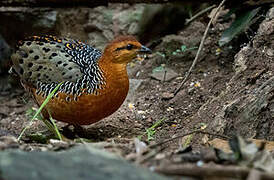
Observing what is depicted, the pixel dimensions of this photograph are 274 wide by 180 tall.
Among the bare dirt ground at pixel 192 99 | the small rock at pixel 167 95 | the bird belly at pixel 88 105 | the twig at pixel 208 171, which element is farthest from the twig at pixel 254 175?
the small rock at pixel 167 95

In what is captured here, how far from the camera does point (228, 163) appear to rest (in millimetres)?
2689

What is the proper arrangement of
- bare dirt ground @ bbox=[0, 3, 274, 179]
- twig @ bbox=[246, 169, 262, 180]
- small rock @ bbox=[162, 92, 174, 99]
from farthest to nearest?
small rock @ bbox=[162, 92, 174, 99]
bare dirt ground @ bbox=[0, 3, 274, 179]
twig @ bbox=[246, 169, 262, 180]

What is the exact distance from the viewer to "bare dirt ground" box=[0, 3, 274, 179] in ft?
13.1

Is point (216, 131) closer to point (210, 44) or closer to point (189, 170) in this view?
point (189, 170)

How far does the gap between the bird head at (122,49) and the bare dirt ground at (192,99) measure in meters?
0.86

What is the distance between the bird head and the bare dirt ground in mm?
862

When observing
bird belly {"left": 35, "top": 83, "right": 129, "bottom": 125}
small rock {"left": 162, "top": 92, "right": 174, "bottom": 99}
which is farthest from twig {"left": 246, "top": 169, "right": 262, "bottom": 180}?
small rock {"left": 162, "top": 92, "right": 174, "bottom": 99}

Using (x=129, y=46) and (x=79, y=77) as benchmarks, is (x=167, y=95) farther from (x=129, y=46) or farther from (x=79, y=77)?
(x=79, y=77)

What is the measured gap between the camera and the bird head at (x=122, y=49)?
4.60m

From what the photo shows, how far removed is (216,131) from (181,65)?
7.53 ft

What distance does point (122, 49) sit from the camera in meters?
4.61

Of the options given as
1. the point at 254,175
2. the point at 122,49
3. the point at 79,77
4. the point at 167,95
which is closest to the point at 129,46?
the point at 122,49

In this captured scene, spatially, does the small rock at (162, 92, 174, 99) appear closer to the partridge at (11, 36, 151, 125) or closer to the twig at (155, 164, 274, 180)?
the partridge at (11, 36, 151, 125)

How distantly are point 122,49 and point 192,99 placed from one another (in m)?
1.25
